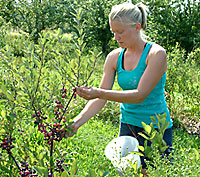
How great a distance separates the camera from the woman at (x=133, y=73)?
1964mm

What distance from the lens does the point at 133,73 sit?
83.7 inches

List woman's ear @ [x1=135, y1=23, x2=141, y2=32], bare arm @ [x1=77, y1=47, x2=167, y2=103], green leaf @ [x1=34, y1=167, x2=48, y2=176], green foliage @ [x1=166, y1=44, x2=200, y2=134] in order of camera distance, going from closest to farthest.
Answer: green leaf @ [x1=34, y1=167, x2=48, y2=176] → bare arm @ [x1=77, y1=47, x2=167, y2=103] → woman's ear @ [x1=135, y1=23, x2=141, y2=32] → green foliage @ [x1=166, y1=44, x2=200, y2=134]

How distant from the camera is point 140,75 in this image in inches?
83.1

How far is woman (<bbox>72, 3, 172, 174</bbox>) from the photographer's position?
1.96 meters

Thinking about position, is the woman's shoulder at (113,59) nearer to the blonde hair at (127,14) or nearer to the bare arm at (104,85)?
the bare arm at (104,85)

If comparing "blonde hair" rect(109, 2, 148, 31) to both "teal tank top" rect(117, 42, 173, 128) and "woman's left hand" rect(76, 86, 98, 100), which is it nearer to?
"teal tank top" rect(117, 42, 173, 128)

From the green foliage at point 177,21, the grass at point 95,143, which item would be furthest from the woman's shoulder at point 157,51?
the green foliage at point 177,21

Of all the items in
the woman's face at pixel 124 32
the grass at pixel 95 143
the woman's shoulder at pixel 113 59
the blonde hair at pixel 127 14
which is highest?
the blonde hair at pixel 127 14

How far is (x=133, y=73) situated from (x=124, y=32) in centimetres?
30

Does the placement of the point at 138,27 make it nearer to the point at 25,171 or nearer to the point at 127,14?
the point at 127,14

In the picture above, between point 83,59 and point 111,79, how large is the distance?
68cm

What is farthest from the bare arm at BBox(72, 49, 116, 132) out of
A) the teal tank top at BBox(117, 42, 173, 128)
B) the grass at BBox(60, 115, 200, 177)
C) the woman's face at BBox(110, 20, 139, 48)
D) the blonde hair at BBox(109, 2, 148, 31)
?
the grass at BBox(60, 115, 200, 177)

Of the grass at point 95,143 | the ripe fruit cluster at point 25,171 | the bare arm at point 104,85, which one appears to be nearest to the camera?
the ripe fruit cluster at point 25,171

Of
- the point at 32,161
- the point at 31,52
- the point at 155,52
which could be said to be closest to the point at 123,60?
the point at 155,52
